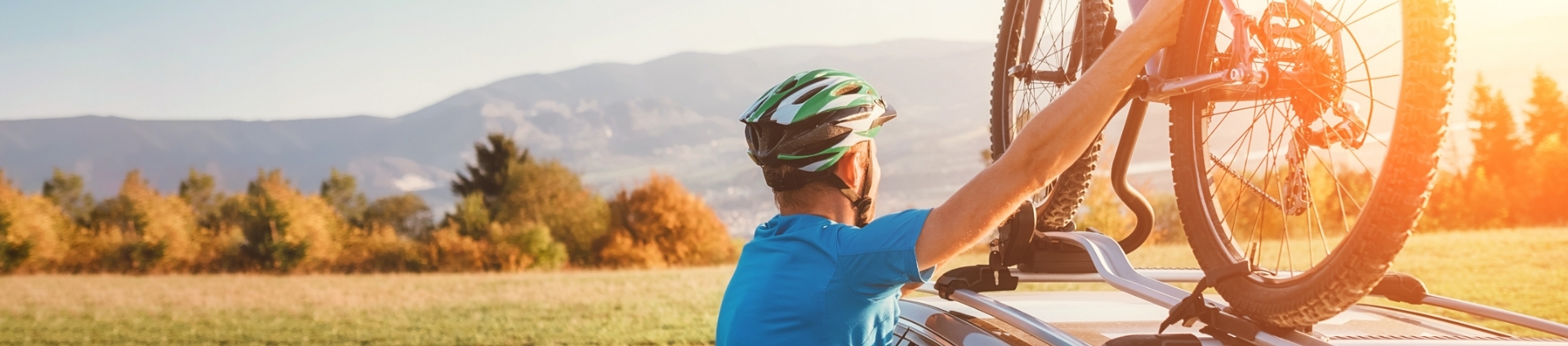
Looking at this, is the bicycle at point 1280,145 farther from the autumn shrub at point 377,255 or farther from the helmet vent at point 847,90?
the autumn shrub at point 377,255

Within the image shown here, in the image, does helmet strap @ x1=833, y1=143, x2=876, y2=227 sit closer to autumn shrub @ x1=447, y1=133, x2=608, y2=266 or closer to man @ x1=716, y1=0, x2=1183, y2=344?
man @ x1=716, y1=0, x2=1183, y2=344

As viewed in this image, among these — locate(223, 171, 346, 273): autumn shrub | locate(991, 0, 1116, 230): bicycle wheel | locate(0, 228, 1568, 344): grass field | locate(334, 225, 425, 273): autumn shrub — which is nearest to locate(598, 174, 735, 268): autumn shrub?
locate(334, 225, 425, 273): autumn shrub

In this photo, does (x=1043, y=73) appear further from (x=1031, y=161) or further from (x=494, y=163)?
(x=494, y=163)

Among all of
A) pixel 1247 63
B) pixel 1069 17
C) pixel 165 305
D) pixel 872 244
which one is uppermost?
pixel 1069 17

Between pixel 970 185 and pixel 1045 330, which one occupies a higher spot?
pixel 970 185

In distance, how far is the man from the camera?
1.82 metres

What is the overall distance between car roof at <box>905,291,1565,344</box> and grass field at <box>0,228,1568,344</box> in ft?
15.5

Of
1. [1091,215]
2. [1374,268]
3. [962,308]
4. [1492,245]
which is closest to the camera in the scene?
[1374,268]

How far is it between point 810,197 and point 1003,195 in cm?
48

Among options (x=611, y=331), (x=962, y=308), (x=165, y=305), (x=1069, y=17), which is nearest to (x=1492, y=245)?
(x=611, y=331)

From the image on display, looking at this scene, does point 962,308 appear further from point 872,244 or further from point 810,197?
point 872,244

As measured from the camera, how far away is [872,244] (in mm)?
1833

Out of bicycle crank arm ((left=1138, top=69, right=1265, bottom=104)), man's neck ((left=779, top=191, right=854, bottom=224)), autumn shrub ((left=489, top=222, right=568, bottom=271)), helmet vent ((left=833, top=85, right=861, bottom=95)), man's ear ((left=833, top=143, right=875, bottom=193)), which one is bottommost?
autumn shrub ((left=489, top=222, right=568, bottom=271))

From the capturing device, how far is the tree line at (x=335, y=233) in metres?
54.5
